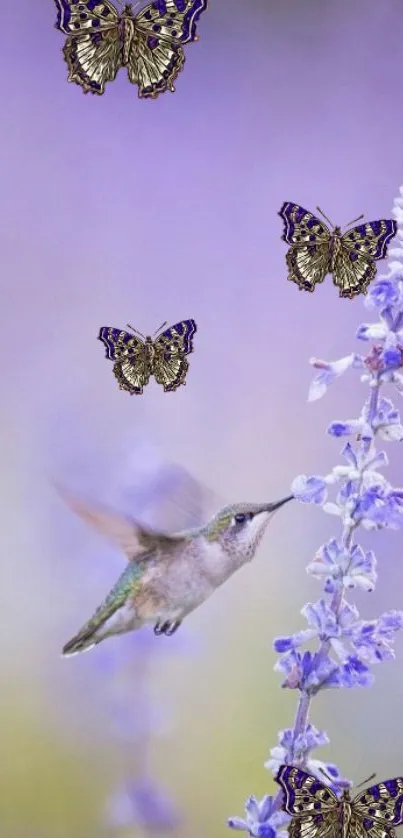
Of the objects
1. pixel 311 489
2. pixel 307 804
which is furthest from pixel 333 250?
pixel 307 804

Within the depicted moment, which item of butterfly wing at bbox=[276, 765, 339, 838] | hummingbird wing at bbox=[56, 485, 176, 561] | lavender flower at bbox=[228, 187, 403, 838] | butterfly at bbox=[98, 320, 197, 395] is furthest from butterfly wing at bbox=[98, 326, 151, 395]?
butterfly wing at bbox=[276, 765, 339, 838]

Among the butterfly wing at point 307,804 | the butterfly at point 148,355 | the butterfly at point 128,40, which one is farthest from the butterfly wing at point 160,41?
the butterfly wing at point 307,804

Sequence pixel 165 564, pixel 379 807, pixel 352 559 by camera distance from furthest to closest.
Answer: pixel 165 564, pixel 379 807, pixel 352 559

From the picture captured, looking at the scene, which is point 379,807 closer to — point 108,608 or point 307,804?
point 307,804

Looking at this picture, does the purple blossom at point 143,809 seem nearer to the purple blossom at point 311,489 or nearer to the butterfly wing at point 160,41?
the purple blossom at point 311,489

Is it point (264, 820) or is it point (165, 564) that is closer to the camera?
point (264, 820)

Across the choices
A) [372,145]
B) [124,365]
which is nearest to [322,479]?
[124,365]

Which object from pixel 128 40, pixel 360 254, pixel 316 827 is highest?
pixel 128 40
